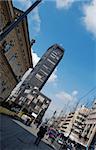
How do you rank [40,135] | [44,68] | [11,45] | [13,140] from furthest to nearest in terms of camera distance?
[44,68] → [11,45] → [40,135] → [13,140]

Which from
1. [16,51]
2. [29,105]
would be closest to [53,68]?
[29,105]

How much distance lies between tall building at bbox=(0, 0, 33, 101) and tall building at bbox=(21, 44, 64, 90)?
83880 mm

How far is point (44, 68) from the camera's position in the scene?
15662cm

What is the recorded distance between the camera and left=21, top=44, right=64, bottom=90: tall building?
14232cm

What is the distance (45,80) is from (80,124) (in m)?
29.2

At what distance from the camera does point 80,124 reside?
138250 mm

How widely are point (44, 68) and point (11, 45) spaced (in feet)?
380

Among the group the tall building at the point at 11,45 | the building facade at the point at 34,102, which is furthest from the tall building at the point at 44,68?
the tall building at the point at 11,45

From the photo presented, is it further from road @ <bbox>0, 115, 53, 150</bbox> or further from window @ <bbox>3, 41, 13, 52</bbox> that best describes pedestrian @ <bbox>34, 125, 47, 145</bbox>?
window @ <bbox>3, 41, 13, 52</bbox>

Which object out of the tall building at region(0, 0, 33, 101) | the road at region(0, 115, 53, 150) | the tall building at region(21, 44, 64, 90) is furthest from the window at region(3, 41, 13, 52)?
the tall building at region(21, 44, 64, 90)

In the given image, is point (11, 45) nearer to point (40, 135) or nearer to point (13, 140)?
point (40, 135)

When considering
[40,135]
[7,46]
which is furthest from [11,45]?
[40,135]

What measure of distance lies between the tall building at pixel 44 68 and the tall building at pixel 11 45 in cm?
8388

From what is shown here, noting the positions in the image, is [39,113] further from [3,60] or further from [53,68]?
[3,60]
